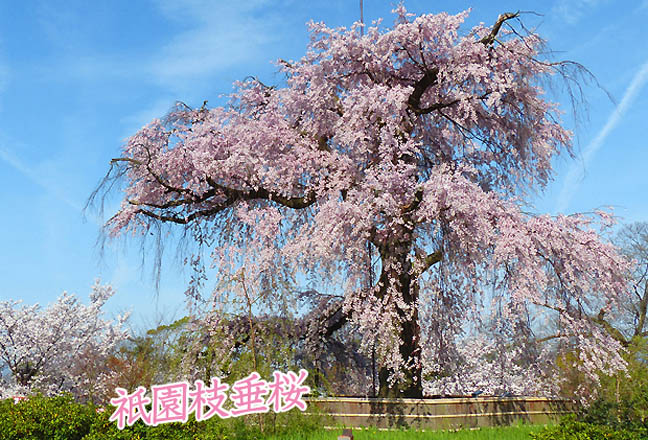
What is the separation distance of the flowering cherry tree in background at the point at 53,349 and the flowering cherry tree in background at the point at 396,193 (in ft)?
16.7

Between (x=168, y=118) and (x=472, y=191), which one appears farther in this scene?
(x=168, y=118)

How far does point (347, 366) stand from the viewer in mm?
14750

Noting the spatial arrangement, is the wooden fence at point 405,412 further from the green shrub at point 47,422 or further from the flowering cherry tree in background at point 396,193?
the green shrub at point 47,422

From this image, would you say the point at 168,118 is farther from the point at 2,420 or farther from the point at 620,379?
the point at 620,379

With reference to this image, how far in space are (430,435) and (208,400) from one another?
3.83 metres

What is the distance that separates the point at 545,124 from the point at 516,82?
1.43 meters

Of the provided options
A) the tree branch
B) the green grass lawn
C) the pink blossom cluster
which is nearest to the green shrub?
the pink blossom cluster

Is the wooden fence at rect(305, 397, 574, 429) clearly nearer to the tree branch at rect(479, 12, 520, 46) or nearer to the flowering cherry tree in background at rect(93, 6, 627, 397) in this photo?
the flowering cherry tree in background at rect(93, 6, 627, 397)

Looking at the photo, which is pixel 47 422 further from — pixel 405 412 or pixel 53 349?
pixel 53 349

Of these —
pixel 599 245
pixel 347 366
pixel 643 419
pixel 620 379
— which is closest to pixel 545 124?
pixel 599 245

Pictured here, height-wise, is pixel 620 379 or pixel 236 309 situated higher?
pixel 236 309

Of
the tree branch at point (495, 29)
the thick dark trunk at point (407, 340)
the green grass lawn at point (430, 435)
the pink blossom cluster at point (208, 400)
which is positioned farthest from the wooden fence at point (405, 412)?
the tree branch at point (495, 29)

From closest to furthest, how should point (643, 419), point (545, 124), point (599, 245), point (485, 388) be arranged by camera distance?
point (643, 419) → point (599, 245) → point (545, 124) → point (485, 388)

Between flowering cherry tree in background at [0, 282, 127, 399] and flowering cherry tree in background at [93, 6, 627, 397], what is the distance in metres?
5.09
